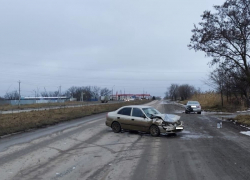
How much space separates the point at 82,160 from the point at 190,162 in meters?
3.11

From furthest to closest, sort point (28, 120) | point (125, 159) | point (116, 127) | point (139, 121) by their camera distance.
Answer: point (28, 120) → point (116, 127) → point (139, 121) → point (125, 159)

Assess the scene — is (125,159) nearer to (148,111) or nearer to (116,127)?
(148,111)

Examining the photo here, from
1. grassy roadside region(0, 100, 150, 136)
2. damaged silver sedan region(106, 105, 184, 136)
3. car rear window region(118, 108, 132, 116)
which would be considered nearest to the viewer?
damaged silver sedan region(106, 105, 184, 136)

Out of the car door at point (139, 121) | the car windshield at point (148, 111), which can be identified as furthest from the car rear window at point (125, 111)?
the car windshield at point (148, 111)

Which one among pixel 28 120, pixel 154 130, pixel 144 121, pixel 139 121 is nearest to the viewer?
pixel 154 130

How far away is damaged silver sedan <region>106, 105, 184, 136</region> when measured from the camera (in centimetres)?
1336

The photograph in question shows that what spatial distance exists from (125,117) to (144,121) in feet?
4.37

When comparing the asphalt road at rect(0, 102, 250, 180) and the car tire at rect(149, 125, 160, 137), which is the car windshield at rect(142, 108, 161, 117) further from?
the asphalt road at rect(0, 102, 250, 180)

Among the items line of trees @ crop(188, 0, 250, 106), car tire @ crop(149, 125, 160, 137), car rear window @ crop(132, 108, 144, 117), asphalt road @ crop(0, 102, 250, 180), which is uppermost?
line of trees @ crop(188, 0, 250, 106)

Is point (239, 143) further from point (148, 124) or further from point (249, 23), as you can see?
point (249, 23)

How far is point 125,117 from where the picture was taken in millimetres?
14734

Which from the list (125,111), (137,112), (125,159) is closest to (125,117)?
(125,111)

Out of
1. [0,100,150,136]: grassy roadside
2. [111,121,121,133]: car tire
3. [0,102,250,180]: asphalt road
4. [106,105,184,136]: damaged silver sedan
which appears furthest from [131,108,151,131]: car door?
[0,100,150,136]: grassy roadside

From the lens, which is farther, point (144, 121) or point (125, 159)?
point (144, 121)
